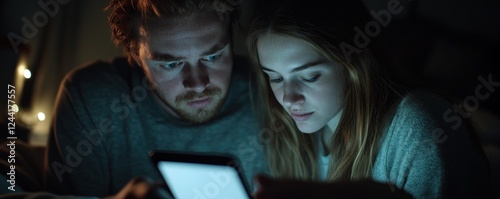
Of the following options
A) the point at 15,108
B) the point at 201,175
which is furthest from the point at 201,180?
the point at 15,108

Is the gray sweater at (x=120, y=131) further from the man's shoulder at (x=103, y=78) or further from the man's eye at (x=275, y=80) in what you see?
the man's eye at (x=275, y=80)

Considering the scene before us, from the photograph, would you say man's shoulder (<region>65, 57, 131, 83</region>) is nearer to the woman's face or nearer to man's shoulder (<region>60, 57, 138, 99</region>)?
man's shoulder (<region>60, 57, 138, 99</region>)

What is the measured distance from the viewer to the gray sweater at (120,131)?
3.07 ft

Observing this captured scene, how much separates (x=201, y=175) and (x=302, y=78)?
223mm

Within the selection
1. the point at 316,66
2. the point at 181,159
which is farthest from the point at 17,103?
the point at 316,66

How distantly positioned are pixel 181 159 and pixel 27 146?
1.29 feet

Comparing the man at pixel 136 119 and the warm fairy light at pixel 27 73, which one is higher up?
the warm fairy light at pixel 27 73

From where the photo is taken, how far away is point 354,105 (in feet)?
2.73

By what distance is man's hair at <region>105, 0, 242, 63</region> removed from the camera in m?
0.84

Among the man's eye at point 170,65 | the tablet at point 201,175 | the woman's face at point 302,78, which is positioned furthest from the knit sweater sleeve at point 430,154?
the man's eye at point 170,65

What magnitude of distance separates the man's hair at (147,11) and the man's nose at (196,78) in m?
0.09

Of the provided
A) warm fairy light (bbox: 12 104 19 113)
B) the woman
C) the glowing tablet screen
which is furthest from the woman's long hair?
warm fairy light (bbox: 12 104 19 113)

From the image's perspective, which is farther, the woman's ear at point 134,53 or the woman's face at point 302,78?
the woman's ear at point 134,53

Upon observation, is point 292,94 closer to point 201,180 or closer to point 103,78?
point 201,180
